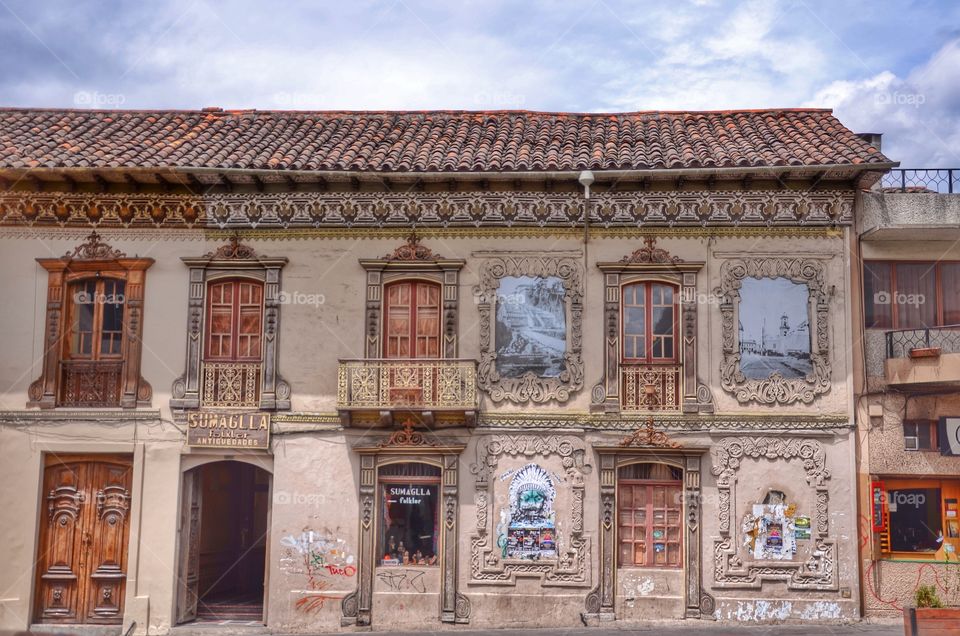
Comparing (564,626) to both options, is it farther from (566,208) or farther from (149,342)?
(149,342)

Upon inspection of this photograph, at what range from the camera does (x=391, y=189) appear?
59.5 ft

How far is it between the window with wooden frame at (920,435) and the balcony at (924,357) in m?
0.76

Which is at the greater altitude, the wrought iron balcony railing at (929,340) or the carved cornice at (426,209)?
the carved cornice at (426,209)

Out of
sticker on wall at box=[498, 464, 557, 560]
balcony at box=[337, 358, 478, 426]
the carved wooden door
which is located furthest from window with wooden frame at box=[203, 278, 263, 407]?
sticker on wall at box=[498, 464, 557, 560]

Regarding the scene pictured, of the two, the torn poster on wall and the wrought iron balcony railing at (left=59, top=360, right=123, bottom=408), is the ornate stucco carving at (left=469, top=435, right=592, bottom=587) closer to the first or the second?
the torn poster on wall

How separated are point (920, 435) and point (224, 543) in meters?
13.3

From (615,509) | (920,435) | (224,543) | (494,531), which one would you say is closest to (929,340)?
(920,435)

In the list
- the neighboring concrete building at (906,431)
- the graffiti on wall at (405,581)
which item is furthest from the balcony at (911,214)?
the graffiti on wall at (405,581)

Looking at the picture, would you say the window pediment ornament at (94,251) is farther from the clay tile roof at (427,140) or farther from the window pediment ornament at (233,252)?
the window pediment ornament at (233,252)

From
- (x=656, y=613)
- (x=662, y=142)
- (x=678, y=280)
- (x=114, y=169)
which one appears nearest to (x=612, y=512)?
(x=656, y=613)

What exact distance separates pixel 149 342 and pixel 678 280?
944 cm

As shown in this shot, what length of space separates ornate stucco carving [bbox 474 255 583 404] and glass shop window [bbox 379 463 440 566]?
1.91 meters

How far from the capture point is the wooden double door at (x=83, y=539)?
17.6 meters

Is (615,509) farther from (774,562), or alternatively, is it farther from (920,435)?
(920,435)
